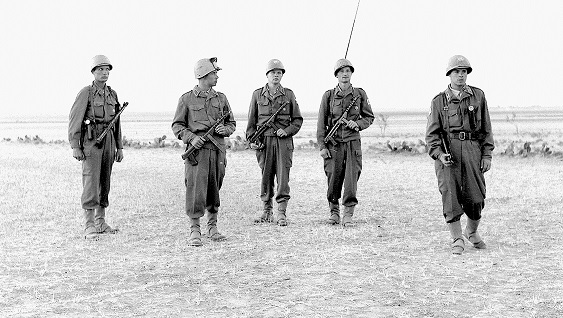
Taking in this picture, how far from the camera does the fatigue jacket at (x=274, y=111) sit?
10078mm

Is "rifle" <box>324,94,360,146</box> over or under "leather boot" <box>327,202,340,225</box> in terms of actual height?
over

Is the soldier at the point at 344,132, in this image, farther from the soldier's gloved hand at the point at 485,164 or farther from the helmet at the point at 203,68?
the soldier's gloved hand at the point at 485,164

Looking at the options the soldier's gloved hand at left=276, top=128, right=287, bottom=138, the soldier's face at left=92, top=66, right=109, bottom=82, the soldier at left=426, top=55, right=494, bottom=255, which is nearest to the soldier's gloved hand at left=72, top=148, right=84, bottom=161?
the soldier's face at left=92, top=66, right=109, bottom=82

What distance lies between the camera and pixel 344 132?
9.71 meters

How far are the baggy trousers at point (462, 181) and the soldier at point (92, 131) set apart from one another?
451 cm

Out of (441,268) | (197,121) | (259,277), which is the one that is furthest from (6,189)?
(441,268)

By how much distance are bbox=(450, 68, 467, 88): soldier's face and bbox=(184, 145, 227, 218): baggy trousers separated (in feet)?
9.77

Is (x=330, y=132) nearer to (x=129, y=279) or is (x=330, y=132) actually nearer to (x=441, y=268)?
(x=441, y=268)

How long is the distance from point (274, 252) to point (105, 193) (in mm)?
2815

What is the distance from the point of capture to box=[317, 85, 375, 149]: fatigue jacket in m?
9.73

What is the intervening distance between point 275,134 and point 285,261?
2.98 metres

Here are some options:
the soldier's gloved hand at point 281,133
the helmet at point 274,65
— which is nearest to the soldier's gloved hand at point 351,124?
the soldier's gloved hand at point 281,133

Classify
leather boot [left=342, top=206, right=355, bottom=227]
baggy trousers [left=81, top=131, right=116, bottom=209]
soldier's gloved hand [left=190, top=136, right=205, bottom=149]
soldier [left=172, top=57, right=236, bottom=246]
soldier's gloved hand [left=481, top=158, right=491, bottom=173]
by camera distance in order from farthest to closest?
leather boot [left=342, top=206, right=355, bottom=227] → baggy trousers [left=81, top=131, right=116, bottom=209] → soldier [left=172, top=57, right=236, bottom=246] → soldier's gloved hand [left=190, top=136, right=205, bottom=149] → soldier's gloved hand [left=481, top=158, right=491, bottom=173]

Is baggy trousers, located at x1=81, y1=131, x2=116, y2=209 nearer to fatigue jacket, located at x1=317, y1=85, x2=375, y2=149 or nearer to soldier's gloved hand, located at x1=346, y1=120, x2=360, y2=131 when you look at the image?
fatigue jacket, located at x1=317, y1=85, x2=375, y2=149
